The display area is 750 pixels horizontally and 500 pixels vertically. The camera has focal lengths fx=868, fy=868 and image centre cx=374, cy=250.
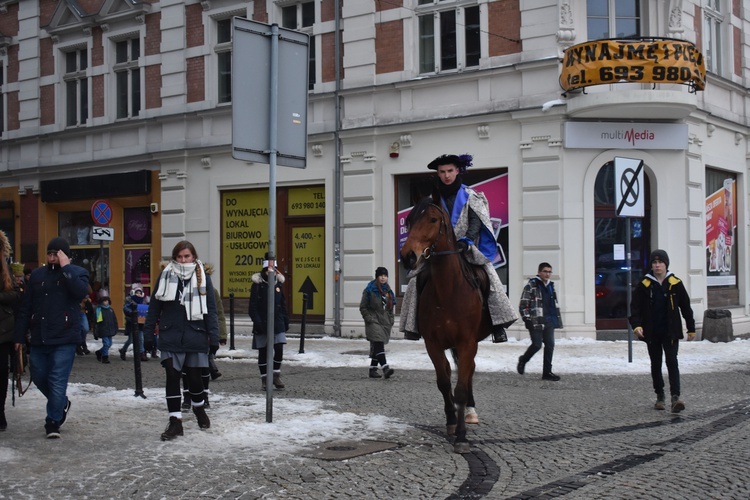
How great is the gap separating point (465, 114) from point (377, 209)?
3.13m

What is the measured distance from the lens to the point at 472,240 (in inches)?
338

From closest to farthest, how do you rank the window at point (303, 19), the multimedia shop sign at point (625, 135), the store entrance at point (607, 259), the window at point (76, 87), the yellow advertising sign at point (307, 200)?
the multimedia shop sign at point (625, 135) < the store entrance at point (607, 259) < the yellow advertising sign at point (307, 200) < the window at point (303, 19) < the window at point (76, 87)

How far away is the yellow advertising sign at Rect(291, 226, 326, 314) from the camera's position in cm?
2177

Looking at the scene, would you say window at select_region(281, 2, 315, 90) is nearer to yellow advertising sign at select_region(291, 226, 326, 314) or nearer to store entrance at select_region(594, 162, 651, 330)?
yellow advertising sign at select_region(291, 226, 326, 314)

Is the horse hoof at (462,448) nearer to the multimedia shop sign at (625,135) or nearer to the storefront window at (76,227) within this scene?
the multimedia shop sign at (625,135)

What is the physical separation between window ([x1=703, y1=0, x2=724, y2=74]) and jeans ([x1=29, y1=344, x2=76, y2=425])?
57.0 ft

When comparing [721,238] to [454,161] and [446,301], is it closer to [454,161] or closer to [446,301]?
[454,161]

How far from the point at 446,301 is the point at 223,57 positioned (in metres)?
17.0

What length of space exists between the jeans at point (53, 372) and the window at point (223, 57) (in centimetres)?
1558

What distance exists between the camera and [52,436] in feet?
27.1

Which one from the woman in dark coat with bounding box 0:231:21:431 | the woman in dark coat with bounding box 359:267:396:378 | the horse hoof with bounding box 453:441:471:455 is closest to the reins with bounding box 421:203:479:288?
the horse hoof with bounding box 453:441:471:455

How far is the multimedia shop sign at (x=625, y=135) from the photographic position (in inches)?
722

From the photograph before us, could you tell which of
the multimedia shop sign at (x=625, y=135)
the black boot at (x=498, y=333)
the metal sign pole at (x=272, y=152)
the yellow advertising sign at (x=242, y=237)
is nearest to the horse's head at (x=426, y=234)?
the black boot at (x=498, y=333)

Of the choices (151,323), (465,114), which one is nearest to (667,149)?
(465,114)
